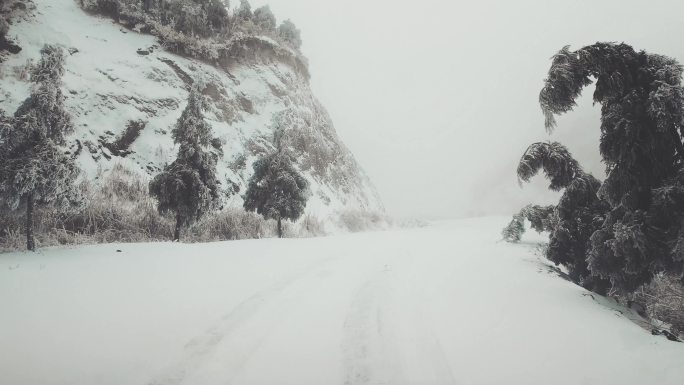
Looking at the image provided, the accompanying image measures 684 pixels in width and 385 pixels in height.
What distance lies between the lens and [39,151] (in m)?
5.68

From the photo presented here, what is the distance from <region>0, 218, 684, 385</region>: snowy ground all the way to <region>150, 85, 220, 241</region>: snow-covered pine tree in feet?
9.38

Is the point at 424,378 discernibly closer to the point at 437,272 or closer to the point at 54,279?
the point at 437,272

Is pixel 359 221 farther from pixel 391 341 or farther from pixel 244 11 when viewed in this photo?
pixel 391 341

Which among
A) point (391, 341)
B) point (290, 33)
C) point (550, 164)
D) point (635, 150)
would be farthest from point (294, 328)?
point (290, 33)

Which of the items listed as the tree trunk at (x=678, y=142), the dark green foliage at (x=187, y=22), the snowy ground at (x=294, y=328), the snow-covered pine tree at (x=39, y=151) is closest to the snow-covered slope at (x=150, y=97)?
the dark green foliage at (x=187, y=22)

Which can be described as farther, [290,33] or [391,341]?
[290,33]

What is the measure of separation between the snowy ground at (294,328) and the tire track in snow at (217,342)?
0.05 ft

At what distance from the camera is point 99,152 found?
1148 cm

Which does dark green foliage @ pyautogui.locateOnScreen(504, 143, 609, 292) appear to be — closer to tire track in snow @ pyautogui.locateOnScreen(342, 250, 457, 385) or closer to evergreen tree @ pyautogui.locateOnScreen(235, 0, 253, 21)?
tire track in snow @ pyautogui.locateOnScreen(342, 250, 457, 385)

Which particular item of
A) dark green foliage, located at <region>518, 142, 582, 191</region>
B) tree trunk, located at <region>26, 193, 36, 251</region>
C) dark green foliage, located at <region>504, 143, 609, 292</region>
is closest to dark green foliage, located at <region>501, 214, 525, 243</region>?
dark green foliage, located at <region>504, 143, 609, 292</region>

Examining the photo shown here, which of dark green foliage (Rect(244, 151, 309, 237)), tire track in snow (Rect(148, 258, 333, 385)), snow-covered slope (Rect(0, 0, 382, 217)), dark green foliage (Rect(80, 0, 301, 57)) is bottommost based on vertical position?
tire track in snow (Rect(148, 258, 333, 385))

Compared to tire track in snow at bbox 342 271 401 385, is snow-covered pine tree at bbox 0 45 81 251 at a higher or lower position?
higher

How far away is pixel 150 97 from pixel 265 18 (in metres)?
13.8

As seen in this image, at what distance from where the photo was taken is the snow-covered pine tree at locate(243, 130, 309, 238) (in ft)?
40.7
